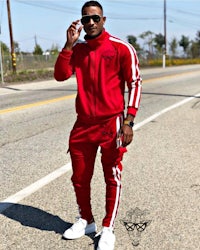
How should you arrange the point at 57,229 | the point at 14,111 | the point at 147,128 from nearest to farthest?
the point at 57,229
the point at 147,128
the point at 14,111

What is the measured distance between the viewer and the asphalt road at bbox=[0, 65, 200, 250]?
126 inches

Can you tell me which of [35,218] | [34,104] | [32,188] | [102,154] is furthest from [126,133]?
[34,104]

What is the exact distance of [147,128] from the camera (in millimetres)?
7805

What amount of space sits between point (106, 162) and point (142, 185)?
5.05 ft

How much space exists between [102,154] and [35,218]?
107cm

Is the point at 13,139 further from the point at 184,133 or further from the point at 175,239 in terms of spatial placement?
the point at 175,239

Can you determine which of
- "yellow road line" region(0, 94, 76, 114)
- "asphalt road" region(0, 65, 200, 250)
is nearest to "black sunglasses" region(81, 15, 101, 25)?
"asphalt road" region(0, 65, 200, 250)

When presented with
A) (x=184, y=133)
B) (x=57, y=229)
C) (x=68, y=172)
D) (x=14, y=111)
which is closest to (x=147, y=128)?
(x=184, y=133)

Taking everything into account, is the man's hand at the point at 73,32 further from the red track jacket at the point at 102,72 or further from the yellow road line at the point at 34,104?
the yellow road line at the point at 34,104

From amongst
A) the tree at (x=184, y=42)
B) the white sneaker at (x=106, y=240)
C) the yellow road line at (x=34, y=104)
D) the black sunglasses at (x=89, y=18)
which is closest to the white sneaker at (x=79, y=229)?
the white sneaker at (x=106, y=240)

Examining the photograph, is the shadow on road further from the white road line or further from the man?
the man

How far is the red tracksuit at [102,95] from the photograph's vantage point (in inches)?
113

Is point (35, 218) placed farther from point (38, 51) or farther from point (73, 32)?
point (38, 51)

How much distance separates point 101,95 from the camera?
2916mm
